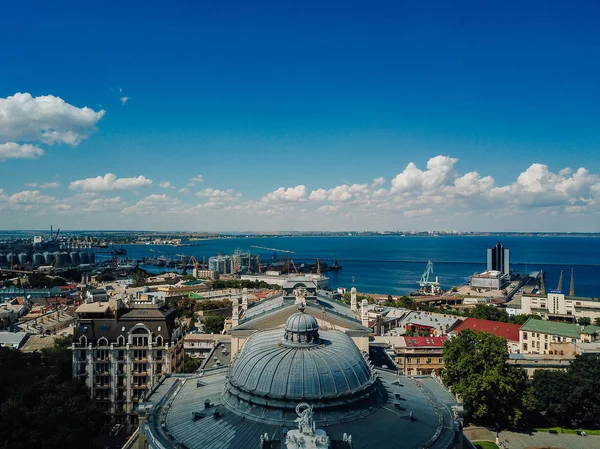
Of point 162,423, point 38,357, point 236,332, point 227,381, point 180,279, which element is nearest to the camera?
point 162,423

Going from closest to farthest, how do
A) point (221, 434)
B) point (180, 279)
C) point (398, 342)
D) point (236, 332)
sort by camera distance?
1. point (221, 434)
2. point (236, 332)
3. point (398, 342)
4. point (180, 279)

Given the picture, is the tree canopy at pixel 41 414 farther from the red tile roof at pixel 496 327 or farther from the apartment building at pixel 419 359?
the red tile roof at pixel 496 327

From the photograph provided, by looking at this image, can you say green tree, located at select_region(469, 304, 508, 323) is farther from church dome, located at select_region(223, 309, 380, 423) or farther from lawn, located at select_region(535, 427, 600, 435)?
church dome, located at select_region(223, 309, 380, 423)

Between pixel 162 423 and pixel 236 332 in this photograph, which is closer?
pixel 162 423

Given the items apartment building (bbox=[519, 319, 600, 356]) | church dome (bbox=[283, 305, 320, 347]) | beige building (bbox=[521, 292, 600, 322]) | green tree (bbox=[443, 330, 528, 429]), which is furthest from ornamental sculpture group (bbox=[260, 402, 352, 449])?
Result: beige building (bbox=[521, 292, 600, 322])

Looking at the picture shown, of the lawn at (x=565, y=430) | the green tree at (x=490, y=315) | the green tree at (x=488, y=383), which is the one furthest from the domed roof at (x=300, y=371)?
the green tree at (x=490, y=315)

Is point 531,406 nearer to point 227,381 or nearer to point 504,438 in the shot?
point 504,438

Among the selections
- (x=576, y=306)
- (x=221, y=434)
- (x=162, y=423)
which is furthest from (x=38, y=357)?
(x=576, y=306)
